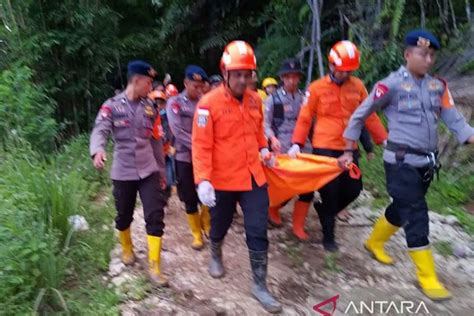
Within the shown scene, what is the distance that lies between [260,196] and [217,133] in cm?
60

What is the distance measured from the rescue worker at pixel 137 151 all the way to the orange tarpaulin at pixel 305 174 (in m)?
1.07

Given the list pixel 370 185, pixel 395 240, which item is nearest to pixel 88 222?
pixel 395 240

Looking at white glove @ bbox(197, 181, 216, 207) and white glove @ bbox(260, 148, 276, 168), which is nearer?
white glove @ bbox(197, 181, 216, 207)

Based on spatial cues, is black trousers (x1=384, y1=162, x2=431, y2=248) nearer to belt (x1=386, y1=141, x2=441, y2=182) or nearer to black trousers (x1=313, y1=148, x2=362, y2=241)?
belt (x1=386, y1=141, x2=441, y2=182)

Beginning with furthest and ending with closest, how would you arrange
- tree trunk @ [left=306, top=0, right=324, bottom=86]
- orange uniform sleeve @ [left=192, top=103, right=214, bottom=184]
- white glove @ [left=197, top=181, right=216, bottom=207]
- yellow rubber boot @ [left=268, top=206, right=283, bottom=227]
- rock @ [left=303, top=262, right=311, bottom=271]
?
1. tree trunk @ [left=306, top=0, right=324, bottom=86]
2. yellow rubber boot @ [left=268, top=206, right=283, bottom=227]
3. rock @ [left=303, top=262, right=311, bottom=271]
4. orange uniform sleeve @ [left=192, top=103, right=214, bottom=184]
5. white glove @ [left=197, top=181, right=216, bottom=207]

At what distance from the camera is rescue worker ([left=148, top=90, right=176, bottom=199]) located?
183 inches

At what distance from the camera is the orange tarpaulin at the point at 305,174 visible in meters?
4.80

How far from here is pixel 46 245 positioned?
3.96 meters

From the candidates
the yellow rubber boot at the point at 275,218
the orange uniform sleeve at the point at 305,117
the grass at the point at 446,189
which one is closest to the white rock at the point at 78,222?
the yellow rubber boot at the point at 275,218

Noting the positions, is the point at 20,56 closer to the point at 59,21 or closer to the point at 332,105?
the point at 59,21

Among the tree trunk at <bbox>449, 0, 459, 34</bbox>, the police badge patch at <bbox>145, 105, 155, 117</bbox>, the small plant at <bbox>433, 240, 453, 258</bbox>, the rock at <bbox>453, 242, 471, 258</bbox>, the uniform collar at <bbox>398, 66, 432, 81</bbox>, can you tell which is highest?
the tree trunk at <bbox>449, 0, 459, 34</bbox>

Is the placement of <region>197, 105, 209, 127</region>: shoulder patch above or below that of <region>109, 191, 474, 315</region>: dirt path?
above

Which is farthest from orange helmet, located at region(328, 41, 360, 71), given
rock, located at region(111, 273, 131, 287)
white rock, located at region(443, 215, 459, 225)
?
rock, located at region(111, 273, 131, 287)

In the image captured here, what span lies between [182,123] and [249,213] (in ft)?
4.82
